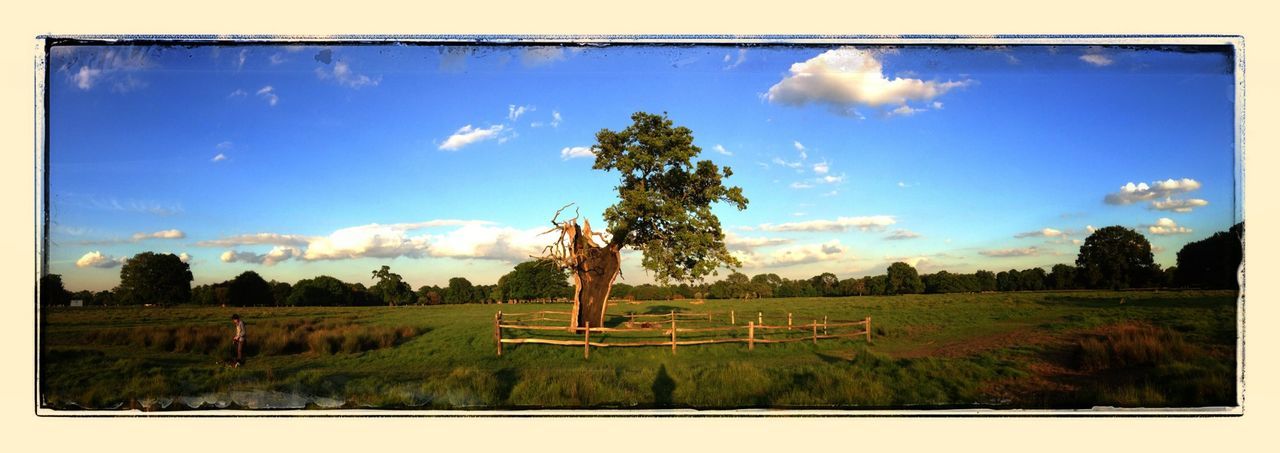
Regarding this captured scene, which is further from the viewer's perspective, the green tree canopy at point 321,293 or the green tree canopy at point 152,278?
the green tree canopy at point 321,293

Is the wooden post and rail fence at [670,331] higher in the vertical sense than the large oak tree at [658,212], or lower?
lower

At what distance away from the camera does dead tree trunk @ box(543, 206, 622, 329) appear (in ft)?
33.6

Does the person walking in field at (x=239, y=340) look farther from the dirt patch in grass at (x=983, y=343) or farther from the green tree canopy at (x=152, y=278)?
the dirt patch in grass at (x=983, y=343)

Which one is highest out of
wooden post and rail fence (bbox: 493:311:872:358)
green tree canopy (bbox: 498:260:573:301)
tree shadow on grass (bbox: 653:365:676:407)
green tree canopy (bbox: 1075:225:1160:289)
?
green tree canopy (bbox: 1075:225:1160:289)

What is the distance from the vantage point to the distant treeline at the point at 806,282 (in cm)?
698

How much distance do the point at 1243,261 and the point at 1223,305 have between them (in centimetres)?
61

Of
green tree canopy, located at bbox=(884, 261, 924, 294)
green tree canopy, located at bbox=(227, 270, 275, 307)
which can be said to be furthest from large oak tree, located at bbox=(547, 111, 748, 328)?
green tree canopy, located at bbox=(227, 270, 275, 307)

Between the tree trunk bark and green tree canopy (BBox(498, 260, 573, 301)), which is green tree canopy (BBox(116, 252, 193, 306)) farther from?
the tree trunk bark

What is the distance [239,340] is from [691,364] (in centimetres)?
740

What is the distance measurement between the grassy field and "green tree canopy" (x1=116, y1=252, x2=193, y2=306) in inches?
21.3

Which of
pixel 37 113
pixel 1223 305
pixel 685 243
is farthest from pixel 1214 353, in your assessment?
pixel 37 113

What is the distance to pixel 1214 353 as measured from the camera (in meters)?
6.96

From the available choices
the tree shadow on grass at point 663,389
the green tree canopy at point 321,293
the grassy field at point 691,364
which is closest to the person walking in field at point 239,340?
the grassy field at point 691,364

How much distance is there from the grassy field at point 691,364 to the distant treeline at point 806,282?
10.3 inches
